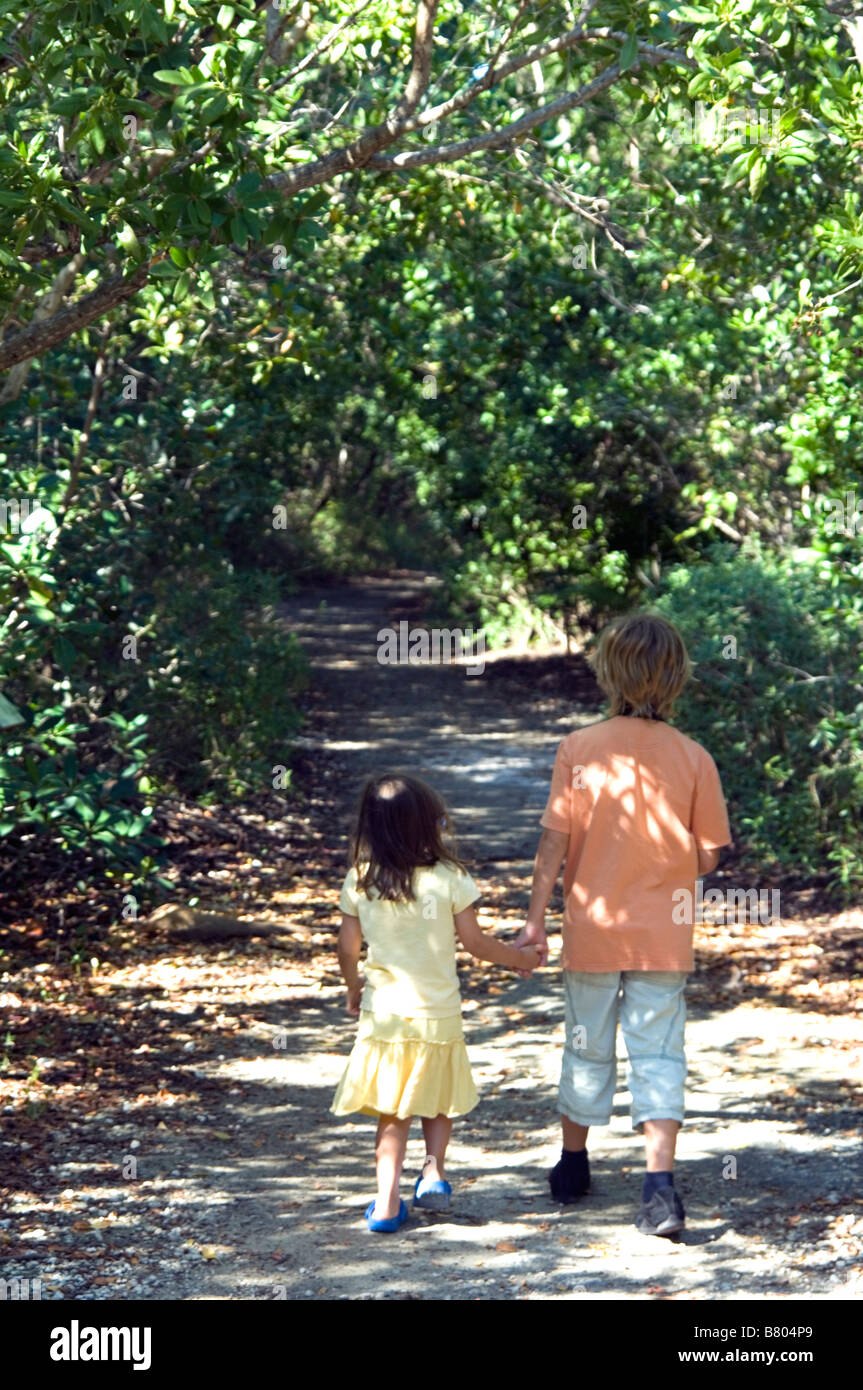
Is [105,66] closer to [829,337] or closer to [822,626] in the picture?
[829,337]

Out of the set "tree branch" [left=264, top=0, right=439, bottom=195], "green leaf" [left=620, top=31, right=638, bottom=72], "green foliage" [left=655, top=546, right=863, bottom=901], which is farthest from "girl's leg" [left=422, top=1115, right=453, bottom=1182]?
"green foliage" [left=655, top=546, right=863, bottom=901]

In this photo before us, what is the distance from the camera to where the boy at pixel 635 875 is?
4.36m

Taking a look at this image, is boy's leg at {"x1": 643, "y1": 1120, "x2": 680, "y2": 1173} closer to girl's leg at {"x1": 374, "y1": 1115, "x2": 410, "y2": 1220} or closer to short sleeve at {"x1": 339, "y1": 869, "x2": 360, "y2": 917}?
girl's leg at {"x1": 374, "y1": 1115, "x2": 410, "y2": 1220}

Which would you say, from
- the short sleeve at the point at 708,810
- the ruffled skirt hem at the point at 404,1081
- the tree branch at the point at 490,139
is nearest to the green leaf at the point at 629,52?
the tree branch at the point at 490,139

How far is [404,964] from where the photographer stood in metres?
4.38

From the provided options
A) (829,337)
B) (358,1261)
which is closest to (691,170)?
(829,337)

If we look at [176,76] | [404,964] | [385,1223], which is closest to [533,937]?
[404,964]

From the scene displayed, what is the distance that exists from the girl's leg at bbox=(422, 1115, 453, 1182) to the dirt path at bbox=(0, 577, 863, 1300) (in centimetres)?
15

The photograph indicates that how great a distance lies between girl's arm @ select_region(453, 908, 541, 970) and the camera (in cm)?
437

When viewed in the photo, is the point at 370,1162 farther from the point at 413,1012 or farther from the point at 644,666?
the point at 644,666

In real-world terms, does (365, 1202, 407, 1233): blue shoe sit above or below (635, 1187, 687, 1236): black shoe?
below

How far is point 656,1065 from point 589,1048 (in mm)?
199

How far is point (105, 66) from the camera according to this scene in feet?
17.7

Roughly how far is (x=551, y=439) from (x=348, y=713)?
10.8 ft
